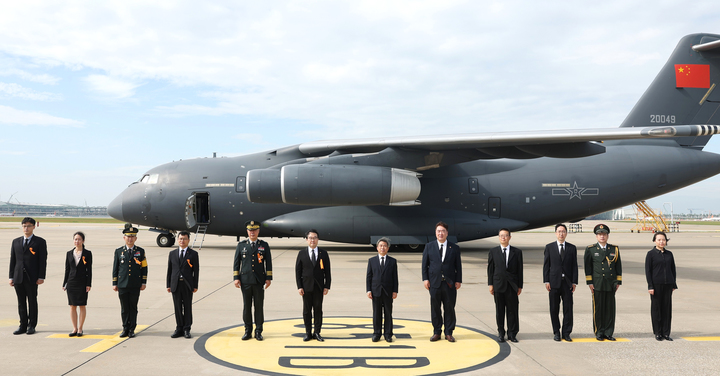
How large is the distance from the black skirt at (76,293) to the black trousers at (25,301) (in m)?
0.63

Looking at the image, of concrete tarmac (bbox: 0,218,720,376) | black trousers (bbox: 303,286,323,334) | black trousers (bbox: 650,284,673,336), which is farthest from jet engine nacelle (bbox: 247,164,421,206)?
black trousers (bbox: 650,284,673,336)

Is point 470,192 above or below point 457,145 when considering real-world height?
below

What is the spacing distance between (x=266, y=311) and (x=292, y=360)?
8.96ft

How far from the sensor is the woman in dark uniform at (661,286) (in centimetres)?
626

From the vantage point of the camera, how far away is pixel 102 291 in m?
9.34

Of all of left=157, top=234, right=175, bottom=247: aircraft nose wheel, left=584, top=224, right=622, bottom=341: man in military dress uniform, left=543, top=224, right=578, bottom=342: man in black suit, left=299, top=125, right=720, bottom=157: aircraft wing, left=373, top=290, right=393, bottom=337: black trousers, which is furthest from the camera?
left=157, top=234, right=175, bottom=247: aircraft nose wheel

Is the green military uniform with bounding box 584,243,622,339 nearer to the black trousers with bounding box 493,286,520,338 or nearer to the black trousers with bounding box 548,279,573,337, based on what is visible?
the black trousers with bounding box 548,279,573,337

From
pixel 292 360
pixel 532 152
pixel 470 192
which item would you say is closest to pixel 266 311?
pixel 292 360

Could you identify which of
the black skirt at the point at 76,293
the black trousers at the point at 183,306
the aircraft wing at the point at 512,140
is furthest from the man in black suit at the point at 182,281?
the aircraft wing at the point at 512,140

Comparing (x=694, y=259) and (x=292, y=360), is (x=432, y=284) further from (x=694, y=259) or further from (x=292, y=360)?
(x=694, y=259)

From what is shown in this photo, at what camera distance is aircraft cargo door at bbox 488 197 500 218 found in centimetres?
1747

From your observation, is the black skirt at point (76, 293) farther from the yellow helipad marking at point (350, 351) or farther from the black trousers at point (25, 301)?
the yellow helipad marking at point (350, 351)

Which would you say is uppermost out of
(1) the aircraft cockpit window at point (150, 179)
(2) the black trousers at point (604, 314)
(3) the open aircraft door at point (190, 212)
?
(1) the aircraft cockpit window at point (150, 179)

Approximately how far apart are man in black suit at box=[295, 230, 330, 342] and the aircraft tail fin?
1569cm
